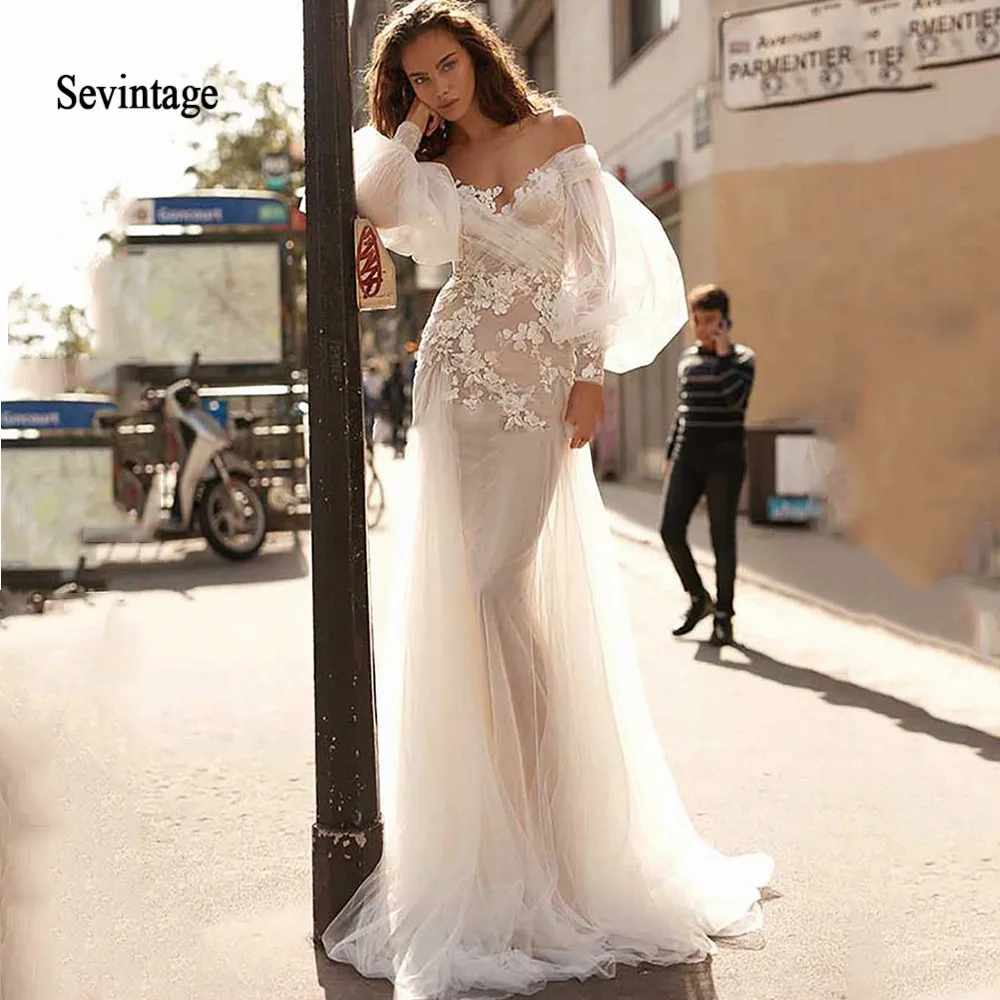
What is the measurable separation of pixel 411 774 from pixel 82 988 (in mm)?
861

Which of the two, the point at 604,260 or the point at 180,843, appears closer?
the point at 604,260

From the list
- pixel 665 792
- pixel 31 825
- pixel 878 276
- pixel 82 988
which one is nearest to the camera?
pixel 82 988

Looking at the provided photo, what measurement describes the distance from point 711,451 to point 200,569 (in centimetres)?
471

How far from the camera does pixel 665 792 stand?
3754mm

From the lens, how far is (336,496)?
3473mm

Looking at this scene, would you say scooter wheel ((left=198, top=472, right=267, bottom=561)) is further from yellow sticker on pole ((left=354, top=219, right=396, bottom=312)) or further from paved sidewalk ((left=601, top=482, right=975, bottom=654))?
yellow sticker on pole ((left=354, top=219, right=396, bottom=312))

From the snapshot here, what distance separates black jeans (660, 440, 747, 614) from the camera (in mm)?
7691

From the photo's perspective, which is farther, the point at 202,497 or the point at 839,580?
the point at 202,497

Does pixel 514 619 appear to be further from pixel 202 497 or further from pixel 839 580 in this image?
pixel 202 497

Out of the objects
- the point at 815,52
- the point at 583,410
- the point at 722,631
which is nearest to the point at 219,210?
the point at 815,52

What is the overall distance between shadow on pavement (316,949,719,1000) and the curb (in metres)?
3.48

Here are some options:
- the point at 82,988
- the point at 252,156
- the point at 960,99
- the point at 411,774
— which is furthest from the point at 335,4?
the point at 252,156

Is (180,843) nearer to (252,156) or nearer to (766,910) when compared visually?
(766,910)

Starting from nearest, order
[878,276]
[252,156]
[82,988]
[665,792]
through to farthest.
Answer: [82,988], [665,792], [878,276], [252,156]
